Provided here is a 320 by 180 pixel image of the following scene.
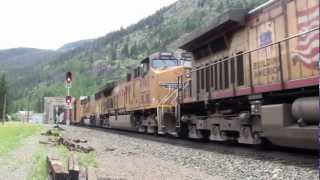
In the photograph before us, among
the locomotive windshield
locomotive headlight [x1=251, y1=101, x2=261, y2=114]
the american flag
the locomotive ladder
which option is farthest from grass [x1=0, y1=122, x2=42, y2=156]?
the american flag

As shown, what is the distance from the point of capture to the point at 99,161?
446 inches

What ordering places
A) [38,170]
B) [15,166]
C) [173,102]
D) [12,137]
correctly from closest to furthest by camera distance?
[38,170] < [15,166] < [173,102] < [12,137]

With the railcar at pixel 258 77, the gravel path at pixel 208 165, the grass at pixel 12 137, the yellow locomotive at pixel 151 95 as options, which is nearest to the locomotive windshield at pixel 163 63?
the yellow locomotive at pixel 151 95

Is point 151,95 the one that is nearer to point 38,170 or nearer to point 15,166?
point 15,166

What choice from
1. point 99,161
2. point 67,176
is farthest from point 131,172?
point 67,176

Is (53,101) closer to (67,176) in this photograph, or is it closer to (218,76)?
(218,76)

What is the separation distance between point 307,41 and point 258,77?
7.66ft

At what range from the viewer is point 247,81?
13.2m

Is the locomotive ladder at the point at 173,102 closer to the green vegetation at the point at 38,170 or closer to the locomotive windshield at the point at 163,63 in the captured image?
the locomotive windshield at the point at 163,63

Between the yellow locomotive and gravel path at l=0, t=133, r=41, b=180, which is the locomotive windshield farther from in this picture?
gravel path at l=0, t=133, r=41, b=180

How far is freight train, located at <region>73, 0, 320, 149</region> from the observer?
1038 cm

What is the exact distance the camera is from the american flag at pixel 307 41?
10.2 m

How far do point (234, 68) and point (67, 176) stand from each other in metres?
8.53

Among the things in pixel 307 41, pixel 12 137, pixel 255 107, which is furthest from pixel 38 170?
pixel 12 137
